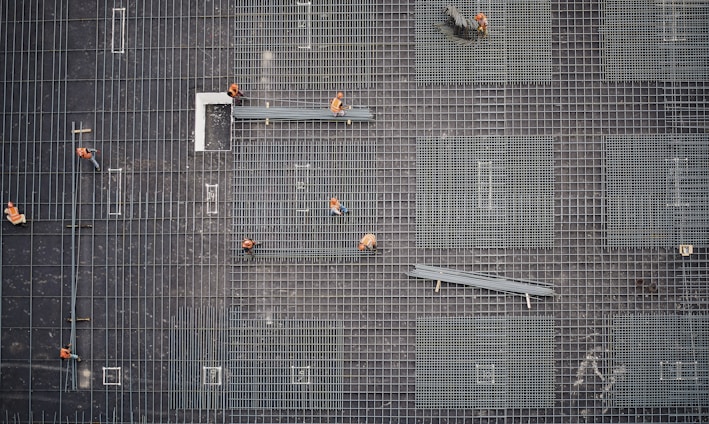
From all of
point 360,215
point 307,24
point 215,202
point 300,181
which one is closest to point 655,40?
point 360,215

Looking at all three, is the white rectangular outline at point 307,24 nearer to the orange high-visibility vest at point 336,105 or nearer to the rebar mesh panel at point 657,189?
the orange high-visibility vest at point 336,105

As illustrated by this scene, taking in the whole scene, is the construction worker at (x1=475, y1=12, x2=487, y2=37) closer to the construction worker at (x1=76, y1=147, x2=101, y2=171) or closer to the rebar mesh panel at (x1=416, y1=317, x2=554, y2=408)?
the rebar mesh panel at (x1=416, y1=317, x2=554, y2=408)

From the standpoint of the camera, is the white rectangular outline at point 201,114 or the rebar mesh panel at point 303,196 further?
the white rectangular outline at point 201,114

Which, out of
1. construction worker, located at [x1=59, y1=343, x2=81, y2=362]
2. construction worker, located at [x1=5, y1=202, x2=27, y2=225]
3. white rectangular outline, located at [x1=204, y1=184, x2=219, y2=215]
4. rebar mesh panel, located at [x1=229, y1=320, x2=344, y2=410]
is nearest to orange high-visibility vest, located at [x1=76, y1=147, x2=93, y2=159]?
construction worker, located at [x1=5, y1=202, x2=27, y2=225]

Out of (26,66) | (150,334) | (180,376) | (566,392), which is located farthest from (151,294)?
(566,392)

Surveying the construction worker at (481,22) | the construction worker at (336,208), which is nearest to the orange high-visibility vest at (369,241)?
the construction worker at (336,208)

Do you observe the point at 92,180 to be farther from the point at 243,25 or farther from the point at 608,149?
the point at 608,149
